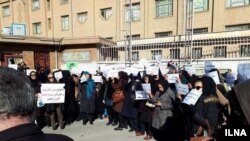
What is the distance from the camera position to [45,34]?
3581cm

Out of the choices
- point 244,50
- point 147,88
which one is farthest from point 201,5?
point 147,88

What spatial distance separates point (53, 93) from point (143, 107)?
2.59m

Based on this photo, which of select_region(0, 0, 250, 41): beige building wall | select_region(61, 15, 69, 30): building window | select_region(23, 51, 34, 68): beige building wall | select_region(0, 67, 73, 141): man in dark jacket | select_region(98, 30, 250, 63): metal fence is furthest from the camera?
select_region(61, 15, 69, 30): building window

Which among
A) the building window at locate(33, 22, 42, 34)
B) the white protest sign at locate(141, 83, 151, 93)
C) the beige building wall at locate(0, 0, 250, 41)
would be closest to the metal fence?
the beige building wall at locate(0, 0, 250, 41)

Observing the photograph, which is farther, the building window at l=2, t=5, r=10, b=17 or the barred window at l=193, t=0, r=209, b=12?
the building window at l=2, t=5, r=10, b=17

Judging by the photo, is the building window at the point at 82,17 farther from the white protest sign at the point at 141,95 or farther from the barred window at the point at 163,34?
the white protest sign at the point at 141,95

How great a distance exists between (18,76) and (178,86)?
5.90 m

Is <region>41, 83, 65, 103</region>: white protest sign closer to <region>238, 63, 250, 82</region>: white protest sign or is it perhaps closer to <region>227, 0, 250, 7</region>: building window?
<region>238, 63, 250, 82</region>: white protest sign

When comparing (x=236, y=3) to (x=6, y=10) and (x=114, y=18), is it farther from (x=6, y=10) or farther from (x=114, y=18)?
(x=6, y=10)

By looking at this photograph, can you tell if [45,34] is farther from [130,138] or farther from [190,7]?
[130,138]

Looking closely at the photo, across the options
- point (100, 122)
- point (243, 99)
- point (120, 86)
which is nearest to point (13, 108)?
point (243, 99)

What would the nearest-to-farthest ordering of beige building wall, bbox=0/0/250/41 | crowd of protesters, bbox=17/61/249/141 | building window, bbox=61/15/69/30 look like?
crowd of protesters, bbox=17/61/249/141 → beige building wall, bbox=0/0/250/41 → building window, bbox=61/15/69/30

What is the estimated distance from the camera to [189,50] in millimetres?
15297

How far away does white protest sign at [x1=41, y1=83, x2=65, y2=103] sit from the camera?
7.64 m
